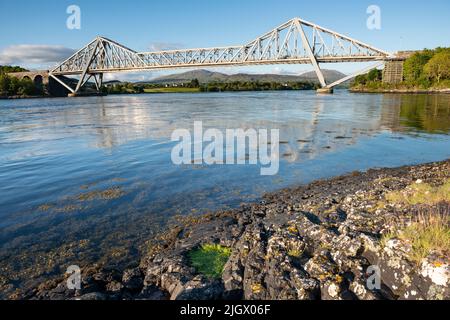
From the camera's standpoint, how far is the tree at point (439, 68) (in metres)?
87.9

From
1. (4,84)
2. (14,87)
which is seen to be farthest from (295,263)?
(14,87)

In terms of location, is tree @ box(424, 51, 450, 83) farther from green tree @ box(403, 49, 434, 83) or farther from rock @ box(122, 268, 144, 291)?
rock @ box(122, 268, 144, 291)

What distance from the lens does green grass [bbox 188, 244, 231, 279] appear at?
5225mm

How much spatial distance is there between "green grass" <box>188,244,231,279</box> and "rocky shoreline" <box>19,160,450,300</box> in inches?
4.1

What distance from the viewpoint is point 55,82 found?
117 meters

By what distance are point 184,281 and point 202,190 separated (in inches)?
217

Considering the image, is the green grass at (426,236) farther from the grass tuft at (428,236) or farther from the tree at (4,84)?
the tree at (4,84)

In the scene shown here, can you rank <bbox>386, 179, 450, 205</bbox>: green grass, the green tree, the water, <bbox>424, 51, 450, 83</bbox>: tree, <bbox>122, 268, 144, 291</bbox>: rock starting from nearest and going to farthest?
<bbox>122, 268, 144, 291</bbox>: rock, <bbox>386, 179, 450, 205</bbox>: green grass, the water, <bbox>424, 51, 450, 83</bbox>: tree, the green tree

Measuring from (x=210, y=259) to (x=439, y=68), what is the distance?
106481mm

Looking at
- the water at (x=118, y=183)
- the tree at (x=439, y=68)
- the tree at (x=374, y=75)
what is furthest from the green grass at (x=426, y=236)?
the tree at (x=374, y=75)

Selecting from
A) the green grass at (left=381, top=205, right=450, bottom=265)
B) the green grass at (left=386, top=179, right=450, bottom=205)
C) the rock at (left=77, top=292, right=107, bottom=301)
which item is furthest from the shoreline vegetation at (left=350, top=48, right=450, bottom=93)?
the rock at (left=77, top=292, right=107, bottom=301)

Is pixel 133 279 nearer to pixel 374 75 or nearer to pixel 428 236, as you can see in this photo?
pixel 428 236

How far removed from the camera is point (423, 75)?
9344cm
